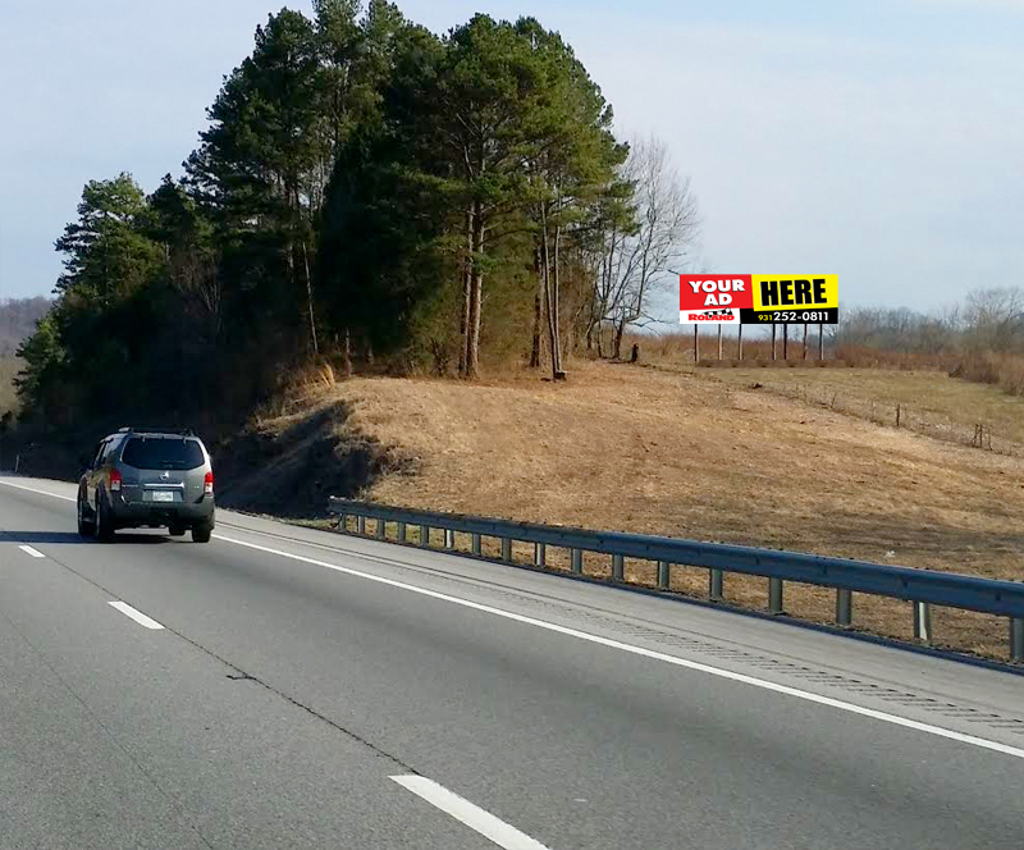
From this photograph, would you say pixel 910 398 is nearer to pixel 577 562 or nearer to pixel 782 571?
pixel 577 562

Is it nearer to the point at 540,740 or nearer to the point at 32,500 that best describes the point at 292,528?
the point at 32,500

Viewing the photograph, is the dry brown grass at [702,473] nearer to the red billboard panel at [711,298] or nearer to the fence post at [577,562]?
the fence post at [577,562]

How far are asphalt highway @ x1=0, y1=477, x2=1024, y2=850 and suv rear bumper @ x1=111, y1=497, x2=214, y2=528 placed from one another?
6.70 metres

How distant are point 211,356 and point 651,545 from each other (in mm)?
51058

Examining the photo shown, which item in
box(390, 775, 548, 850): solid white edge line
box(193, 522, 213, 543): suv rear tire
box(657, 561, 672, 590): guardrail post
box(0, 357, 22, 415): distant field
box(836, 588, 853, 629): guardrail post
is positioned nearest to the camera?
box(390, 775, 548, 850): solid white edge line

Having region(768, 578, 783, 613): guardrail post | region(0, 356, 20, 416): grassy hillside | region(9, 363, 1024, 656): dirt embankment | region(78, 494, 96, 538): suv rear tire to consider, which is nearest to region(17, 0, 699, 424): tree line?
region(9, 363, 1024, 656): dirt embankment

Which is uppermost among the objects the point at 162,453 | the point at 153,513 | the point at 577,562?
the point at 162,453

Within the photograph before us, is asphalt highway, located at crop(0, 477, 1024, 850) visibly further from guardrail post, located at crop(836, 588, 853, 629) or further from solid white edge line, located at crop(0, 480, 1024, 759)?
guardrail post, located at crop(836, 588, 853, 629)

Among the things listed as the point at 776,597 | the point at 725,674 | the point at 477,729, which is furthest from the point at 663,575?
the point at 477,729

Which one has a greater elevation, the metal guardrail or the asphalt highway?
the metal guardrail

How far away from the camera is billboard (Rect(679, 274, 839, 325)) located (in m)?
68.8

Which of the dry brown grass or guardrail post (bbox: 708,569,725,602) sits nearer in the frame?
guardrail post (bbox: 708,569,725,602)

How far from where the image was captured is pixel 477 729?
943cm

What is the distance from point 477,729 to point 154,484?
49.8 ft
